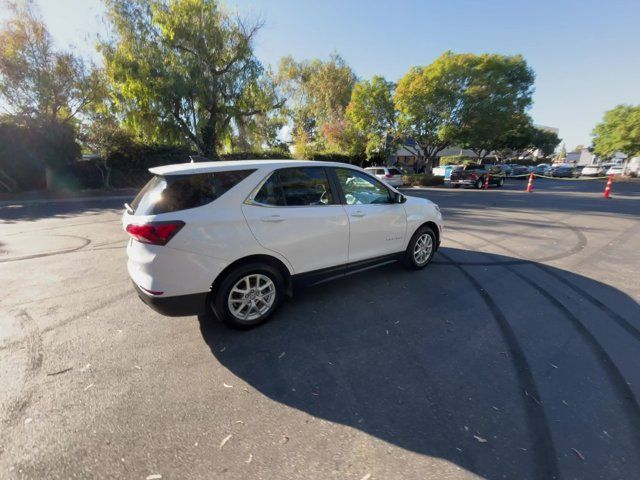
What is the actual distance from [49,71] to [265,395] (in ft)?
75.9

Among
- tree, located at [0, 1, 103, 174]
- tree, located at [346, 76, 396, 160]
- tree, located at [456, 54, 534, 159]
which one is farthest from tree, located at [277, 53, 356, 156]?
tree, located at [0, 1, 103, 174]

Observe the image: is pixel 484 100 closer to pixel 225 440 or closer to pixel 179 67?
pixel 179 67

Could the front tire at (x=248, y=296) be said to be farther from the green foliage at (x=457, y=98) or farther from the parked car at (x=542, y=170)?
the parked car at (x=542, y=170)

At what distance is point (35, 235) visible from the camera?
24.9 ft

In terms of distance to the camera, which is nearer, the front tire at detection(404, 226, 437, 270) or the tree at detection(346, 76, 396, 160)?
the front tire at detection(404, 226, 437, 270)

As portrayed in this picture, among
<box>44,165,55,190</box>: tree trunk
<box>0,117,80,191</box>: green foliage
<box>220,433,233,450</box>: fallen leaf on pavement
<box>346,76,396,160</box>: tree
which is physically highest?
<box>346,76,396,160</box>: tree

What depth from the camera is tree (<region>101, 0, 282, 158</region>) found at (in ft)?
59.2

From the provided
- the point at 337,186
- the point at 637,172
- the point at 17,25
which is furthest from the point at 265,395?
the point at 637,172

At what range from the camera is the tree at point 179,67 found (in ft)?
59.2

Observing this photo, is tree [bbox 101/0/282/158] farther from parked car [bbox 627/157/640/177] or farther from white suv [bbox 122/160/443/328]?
parked car [bbox 627/157/640/177]

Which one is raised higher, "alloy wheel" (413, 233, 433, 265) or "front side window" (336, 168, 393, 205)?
"front side window" (336, 168, 393, 205)

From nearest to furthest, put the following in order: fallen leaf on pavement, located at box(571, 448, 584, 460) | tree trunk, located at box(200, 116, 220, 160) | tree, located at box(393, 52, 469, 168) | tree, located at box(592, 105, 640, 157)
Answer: fallen leaf on pavement, located at box(571, 448, 584, 460)
tree, located at box(393, 52, 469, 168)
tree trunk, located at box(200, 116, 220, 160)
tree, located at box(592, 105, 640, 157)

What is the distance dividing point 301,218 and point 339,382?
1.71 m

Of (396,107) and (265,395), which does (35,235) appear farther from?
(396,107)
